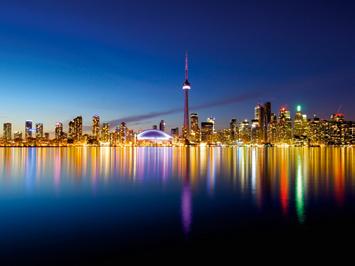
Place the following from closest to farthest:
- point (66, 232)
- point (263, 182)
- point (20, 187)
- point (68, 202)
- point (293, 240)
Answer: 1. point (293, 240)
2. point (66, 232)
3. point (68, 202)
4. point (20, 187)
5. point (263, 182)

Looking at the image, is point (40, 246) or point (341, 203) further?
point (341, 203)

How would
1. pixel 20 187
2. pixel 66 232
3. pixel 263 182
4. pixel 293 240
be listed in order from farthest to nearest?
pixel 263 182, pixel 20 187, pixel 66 232, pixel 293 240

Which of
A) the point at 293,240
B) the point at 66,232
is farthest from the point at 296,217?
the point at 66,232

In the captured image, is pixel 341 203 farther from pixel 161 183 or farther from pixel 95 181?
pixel 95 181

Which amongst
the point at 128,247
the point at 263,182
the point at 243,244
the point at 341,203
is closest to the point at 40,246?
the point at 128,247

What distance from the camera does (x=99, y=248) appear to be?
1077 cm

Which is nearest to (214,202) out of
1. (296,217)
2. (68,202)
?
(296,217)

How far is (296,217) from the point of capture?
15.2 metres

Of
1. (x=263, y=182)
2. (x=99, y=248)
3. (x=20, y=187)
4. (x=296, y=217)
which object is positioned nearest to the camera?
(x=99, y=248)

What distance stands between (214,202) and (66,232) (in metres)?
8.62

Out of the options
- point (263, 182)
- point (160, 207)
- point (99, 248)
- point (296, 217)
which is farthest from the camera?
point (263, 182)

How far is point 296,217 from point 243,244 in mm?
5037

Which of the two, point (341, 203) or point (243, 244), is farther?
point (341, 203)

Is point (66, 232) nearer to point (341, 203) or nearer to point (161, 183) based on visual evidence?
point (341, 203)
